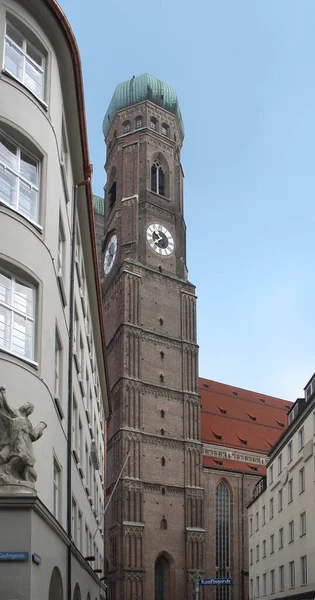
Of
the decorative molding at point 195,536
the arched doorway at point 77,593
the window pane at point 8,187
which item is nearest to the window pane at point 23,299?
the window pane at point 8,187

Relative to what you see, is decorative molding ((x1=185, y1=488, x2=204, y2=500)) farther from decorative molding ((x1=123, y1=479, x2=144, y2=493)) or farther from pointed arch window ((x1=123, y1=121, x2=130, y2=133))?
pointed arch window ((x1=123, y1=121, x2=130, y2=133))

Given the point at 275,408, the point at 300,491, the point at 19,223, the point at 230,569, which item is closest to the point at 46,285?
the point at 19,223

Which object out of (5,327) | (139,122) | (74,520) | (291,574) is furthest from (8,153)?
(139,122)

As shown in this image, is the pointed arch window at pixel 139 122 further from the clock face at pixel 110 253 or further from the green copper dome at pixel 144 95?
the clock face at pixel 110 253

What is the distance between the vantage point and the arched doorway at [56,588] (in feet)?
44.8

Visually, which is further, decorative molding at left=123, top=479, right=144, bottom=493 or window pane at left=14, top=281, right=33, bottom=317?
decorative molding at left=123, top=479, right=144, bottom=493

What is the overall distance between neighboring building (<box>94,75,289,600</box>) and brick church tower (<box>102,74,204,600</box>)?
4.0 inches

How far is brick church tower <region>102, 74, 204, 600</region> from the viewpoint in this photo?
2279 inches

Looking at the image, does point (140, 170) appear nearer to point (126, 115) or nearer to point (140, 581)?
point (126, 115)

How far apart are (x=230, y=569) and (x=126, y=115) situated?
4195 centimetres

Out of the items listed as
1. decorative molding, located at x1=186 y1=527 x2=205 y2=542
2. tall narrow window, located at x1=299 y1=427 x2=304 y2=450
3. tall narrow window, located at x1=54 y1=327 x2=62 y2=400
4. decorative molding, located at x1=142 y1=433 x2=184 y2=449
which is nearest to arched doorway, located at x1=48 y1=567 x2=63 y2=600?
tall narrow window, located at x1=54 y1=327 x2=62 y2=400

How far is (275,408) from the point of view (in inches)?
3386

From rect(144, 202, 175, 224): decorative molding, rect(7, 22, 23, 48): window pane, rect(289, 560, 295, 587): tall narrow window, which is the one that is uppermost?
rect(144, 202, 175, 224): decorative molding

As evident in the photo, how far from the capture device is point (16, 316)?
39.8ft
